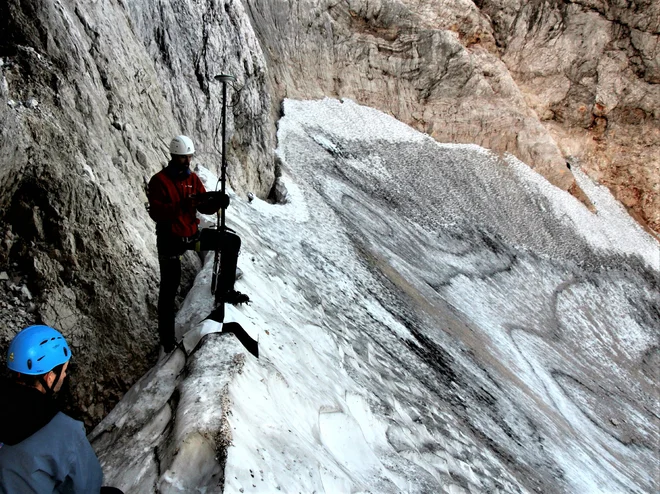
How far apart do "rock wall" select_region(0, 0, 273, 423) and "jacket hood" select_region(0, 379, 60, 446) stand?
2.43 metres

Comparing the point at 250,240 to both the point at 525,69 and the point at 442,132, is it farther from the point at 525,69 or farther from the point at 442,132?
the point at 525,69

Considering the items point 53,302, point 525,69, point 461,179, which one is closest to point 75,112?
point 53,302

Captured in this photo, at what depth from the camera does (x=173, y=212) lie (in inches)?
199

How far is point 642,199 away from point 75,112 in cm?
3121

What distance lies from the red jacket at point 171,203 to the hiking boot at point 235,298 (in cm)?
85

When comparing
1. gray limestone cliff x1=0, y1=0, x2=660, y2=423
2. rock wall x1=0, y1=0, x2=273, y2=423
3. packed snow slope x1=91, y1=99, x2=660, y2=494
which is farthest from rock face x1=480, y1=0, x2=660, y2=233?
rock wall x1=0, y1=0, x2=273, y2=423

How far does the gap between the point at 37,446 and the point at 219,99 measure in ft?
36.3

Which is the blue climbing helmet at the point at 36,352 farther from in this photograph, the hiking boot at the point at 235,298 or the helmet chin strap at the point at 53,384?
the hiking boot at the point at 235,298

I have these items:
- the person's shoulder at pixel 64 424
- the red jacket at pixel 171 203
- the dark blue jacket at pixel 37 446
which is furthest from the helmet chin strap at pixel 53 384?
the red jacket at pixel 171 203

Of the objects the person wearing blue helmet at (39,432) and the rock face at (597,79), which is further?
the rock face at (597,79)

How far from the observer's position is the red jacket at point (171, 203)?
5012 millimetres

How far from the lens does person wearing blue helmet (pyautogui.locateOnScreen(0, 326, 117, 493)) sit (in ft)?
8.43

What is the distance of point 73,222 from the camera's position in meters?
5.42

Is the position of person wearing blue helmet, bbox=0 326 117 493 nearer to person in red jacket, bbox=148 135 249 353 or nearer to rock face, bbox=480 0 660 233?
person in red jacket, bbox=148 135 249 353
